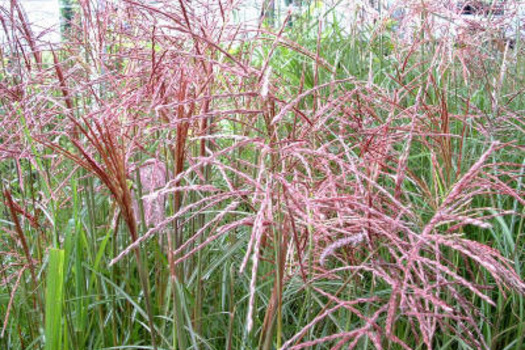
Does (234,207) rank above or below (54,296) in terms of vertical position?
above

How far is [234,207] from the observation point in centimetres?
88

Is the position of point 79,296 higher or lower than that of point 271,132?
lower

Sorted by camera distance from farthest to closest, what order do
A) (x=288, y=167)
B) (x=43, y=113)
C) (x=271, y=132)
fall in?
(x=43, y=113) → (x=288, y=167) → (x=271, y=132)

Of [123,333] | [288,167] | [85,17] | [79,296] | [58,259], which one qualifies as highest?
[85,17]

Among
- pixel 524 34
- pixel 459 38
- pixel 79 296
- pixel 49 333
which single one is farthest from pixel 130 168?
pixel 524 34

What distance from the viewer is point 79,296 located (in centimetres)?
133

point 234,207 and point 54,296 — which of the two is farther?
point 54,296

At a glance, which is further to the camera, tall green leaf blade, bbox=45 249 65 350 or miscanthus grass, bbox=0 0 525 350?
tall green leaf blade, bbox=45 249 65 350

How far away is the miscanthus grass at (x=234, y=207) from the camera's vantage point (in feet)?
2.88

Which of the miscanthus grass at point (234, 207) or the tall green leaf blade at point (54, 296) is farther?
the tall green leaf blade at point (54, 296)

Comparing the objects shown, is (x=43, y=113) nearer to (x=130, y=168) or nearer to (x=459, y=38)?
(x=130, y=168)

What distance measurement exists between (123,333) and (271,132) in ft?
2.73

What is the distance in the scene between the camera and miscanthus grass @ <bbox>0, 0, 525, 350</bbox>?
88 cm

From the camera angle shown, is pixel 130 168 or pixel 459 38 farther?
pixel 459 38
